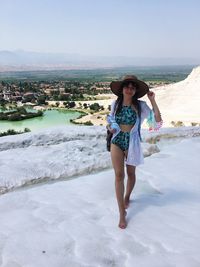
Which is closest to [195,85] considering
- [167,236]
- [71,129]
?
[71,129]

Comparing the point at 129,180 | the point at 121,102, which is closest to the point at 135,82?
the point at 121,102

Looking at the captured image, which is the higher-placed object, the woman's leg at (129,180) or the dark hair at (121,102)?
the dark hair at (121,102)

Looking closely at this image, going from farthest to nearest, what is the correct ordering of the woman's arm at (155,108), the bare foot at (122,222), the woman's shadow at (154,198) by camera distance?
the woman's shadow at (154,198) < the woman's arm at (155,108) < the bare foot at (122,222)

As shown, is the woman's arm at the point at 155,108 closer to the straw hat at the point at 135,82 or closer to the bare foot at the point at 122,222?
the straw hat at the point at 135,82

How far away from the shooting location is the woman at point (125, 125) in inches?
117

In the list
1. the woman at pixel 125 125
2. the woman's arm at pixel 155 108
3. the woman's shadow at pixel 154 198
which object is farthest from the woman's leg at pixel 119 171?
the woman's arm at pixel 155 108

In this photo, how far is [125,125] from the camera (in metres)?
3.02

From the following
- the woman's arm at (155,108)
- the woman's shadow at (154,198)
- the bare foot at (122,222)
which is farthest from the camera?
the woman's shadow at (154,198)

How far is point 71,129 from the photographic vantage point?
5.71 meters

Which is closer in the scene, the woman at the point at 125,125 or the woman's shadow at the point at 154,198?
the woman at the point at 125,125

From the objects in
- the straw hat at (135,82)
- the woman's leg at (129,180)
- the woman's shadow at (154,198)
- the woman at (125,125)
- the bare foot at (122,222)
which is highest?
the straw hat at (135,82)

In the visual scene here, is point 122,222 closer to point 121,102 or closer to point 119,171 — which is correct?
point 119,171

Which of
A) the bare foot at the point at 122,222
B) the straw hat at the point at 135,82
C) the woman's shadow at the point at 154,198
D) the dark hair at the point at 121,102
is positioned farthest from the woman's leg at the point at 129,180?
the straw hat at the point at 135,82

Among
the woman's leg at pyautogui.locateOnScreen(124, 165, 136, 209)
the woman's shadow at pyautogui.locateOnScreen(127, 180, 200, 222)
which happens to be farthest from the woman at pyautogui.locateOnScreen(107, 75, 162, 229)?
the woman's shadow at pyautogui.locateOnScreen(127, 180, 200, 222)
